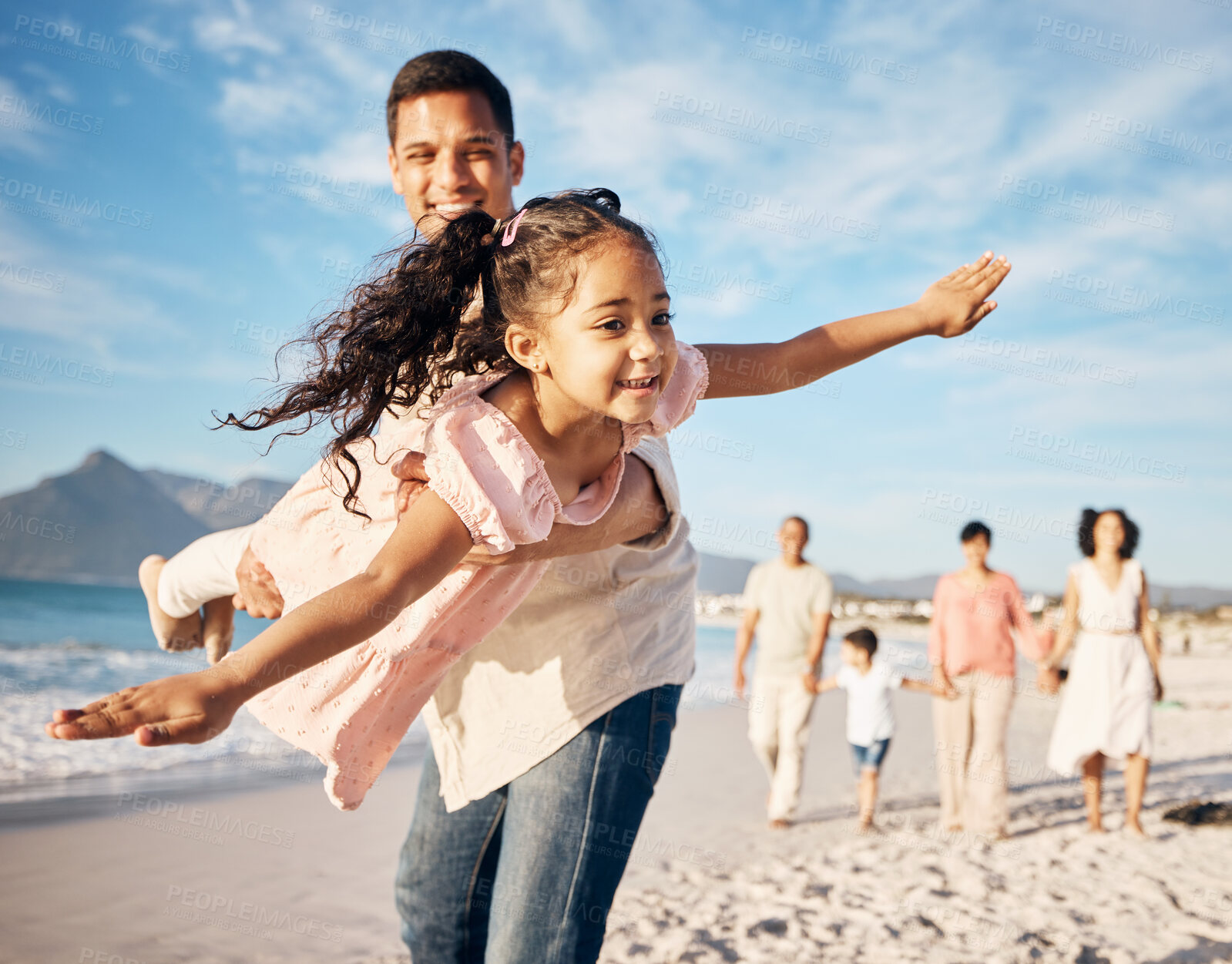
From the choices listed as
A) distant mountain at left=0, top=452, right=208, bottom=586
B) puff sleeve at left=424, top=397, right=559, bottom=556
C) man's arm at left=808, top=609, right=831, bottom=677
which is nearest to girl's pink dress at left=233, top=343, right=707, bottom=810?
puff sleeve at left=424, top=397, right=559, bottom=556

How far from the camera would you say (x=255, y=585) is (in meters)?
2.10

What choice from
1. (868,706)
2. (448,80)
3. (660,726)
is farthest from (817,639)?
(448,80)

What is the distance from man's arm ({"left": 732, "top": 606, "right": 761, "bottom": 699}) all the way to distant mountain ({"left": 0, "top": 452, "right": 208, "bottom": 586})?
47706mm

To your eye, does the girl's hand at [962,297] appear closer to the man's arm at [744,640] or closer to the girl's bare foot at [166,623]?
the girl's bare foot at [166,623]

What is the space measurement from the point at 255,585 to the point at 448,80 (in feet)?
4.59

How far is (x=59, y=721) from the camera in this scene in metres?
1.11

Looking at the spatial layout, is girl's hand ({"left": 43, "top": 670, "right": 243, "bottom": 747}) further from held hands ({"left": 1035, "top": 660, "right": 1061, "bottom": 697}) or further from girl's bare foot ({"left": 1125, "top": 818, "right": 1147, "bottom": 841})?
girl's bare foot ({"left": 1125, "top": 818, "right": 1147, "bottom": 841})

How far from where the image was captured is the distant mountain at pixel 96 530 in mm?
50959

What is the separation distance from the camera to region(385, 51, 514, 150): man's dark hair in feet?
7.89

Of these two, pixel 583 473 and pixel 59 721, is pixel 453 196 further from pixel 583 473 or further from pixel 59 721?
pixel 59 721

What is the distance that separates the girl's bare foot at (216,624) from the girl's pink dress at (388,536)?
518 mm

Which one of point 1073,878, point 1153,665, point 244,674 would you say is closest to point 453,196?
point 244,674

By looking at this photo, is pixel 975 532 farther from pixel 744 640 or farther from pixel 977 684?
pixel 744 640

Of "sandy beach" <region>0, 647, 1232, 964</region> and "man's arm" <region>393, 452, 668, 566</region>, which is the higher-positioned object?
"man's arm" <region>393, 452, 668, 566</region>
